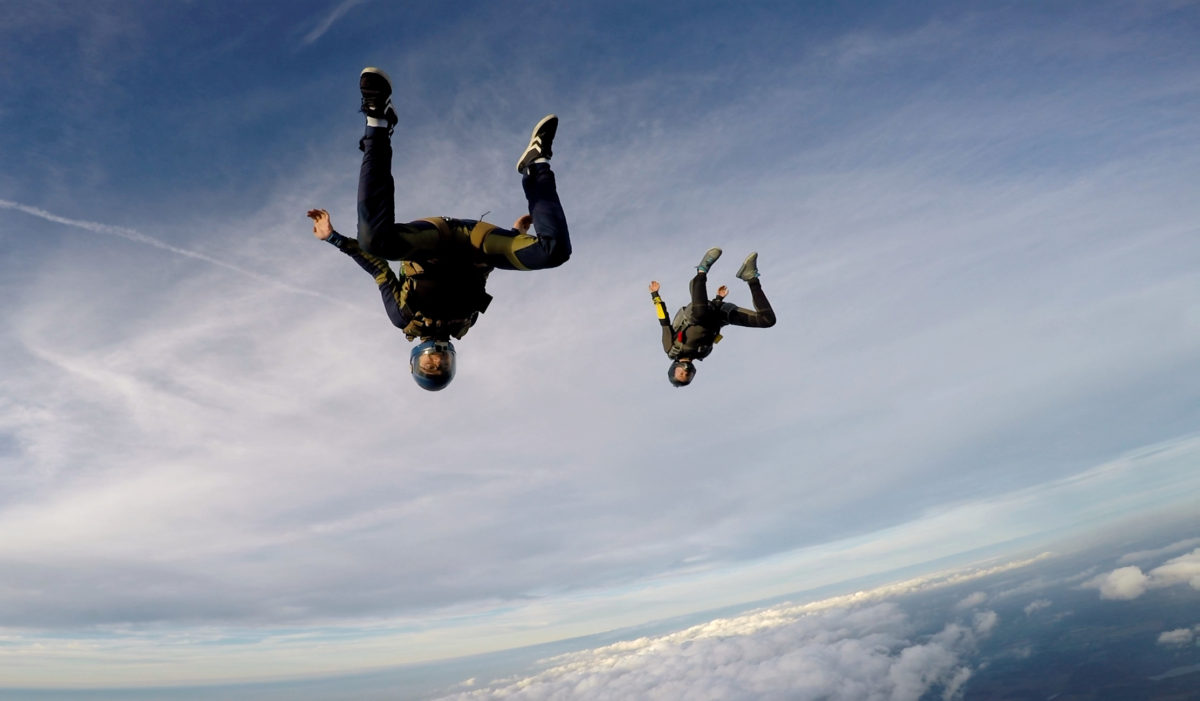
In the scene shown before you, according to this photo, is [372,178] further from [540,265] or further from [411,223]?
[540,265]

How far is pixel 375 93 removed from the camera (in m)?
4.69

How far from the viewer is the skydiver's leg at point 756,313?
35.4ft

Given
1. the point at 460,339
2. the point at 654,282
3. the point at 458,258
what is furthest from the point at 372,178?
the point at 654,282

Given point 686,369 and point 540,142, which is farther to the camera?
point 686,369

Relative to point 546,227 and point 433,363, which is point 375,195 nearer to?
point 546,227

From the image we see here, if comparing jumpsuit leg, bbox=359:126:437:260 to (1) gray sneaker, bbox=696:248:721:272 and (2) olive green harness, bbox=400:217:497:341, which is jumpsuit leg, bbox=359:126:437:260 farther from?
(1) gray sneaker, bbox=696:248:721:272

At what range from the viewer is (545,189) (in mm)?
5332

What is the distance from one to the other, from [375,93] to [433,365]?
2573 mm

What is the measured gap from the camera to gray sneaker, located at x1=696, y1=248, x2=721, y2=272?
1079 centimetres

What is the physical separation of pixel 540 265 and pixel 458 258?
0.88 m

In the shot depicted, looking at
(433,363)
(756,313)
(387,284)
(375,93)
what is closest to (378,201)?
(375,93)

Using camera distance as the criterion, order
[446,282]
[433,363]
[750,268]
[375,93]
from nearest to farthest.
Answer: [375,93] → [446,282] → [433,363] → [750,268]

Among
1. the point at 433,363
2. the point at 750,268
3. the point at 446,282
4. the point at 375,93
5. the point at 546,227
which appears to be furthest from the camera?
the point at 750,268

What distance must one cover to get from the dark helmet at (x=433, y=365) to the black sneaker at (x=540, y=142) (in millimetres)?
2037
